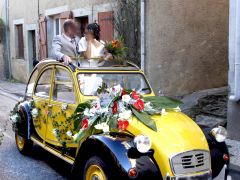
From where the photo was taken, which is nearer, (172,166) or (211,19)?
(172,166)

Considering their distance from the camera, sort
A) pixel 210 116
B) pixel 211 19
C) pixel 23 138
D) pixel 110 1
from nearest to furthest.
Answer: pixel 23 138 → pixel 210 116 → pixel 211 19 → pixel 110 1

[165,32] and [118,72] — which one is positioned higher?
[165,32]

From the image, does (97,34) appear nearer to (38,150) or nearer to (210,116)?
(38,150)

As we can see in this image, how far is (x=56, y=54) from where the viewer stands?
17.9 ft

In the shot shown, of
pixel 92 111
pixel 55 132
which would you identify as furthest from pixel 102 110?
pixel 55 132

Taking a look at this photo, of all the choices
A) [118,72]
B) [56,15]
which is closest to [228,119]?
[118,72]

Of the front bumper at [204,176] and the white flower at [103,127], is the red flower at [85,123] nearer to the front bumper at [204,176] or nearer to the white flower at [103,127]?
Answer: the white flower at [103,127]

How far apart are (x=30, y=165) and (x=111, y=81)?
180 centimetres

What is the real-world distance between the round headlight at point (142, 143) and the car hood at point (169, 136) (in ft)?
0.41

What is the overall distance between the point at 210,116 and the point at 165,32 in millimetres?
2488

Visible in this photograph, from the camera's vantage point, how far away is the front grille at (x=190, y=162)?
3.66m

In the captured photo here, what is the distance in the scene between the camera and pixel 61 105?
5082 millimetres

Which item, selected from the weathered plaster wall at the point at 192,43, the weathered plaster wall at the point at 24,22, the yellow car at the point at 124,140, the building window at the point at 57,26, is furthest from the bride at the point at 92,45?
the weathered plaster wall at the point at 24,22

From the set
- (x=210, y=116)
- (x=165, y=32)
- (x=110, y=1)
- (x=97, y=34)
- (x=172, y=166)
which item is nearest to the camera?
(x=172, y=166)
